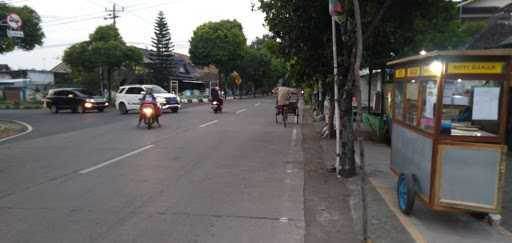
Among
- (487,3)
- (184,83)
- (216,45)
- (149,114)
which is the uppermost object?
(487,3)

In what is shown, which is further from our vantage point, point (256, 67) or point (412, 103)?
point (256, 67)

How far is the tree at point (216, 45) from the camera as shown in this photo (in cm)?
5825

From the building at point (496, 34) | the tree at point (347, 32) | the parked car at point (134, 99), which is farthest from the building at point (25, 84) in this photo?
the building at point (496, 34)

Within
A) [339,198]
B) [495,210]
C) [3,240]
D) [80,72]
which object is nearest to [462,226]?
[495,210]

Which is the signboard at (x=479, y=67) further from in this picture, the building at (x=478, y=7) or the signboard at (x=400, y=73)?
the building at (x=478, y=7)

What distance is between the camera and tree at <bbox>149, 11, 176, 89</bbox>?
170 ft

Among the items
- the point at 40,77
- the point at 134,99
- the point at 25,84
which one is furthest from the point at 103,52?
the point at 40,77

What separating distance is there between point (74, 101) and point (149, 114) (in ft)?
48.9

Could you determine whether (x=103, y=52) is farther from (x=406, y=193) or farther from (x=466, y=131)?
(x=466, y=131)

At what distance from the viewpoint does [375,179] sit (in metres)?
8.44

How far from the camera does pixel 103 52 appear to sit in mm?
35656

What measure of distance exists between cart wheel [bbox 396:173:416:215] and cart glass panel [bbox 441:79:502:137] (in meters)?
0.89

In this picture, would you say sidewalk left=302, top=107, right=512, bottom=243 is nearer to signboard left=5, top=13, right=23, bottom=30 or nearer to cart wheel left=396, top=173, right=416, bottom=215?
cart wheel left=396, top=173, right=416, bottom=215

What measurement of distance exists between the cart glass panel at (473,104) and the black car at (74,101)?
28374 millimetres
